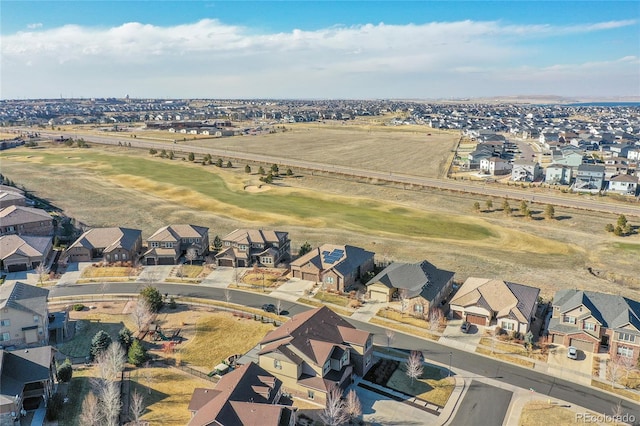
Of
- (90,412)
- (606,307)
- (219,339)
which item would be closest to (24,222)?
(219,339)

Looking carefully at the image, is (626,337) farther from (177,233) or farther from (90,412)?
(177,233)

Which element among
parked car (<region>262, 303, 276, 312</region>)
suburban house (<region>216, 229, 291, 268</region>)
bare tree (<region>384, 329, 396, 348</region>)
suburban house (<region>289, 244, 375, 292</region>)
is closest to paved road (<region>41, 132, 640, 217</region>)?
suburban house (<region>289, 244, 375, 292</region>)

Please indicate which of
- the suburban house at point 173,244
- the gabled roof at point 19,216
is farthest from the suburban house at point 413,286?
the gabled roof at point 19,216

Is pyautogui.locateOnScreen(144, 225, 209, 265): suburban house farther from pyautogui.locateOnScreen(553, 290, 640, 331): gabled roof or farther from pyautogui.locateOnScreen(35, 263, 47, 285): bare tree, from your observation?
pyautogui.locateOnScreen(553, 290, 640, 331): gabled roof

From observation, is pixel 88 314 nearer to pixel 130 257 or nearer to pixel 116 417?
pixel 130 257

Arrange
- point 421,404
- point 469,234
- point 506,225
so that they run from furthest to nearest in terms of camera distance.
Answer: point 506,225 → point 469,234 → point 421,404

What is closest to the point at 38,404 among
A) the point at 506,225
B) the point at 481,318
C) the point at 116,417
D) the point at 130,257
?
the point at 116,417
